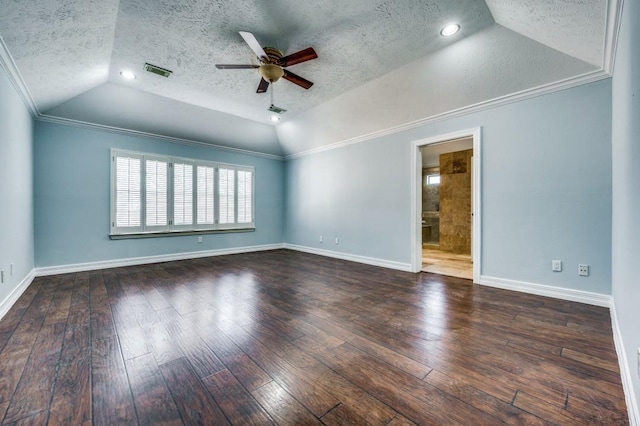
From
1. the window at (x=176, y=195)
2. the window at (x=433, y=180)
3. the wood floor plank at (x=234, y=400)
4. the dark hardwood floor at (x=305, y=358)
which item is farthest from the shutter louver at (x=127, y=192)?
the window at (x=433, y=180)

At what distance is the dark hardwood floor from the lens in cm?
134

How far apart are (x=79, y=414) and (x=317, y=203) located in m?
5.16

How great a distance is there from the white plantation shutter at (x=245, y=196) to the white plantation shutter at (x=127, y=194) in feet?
6.66

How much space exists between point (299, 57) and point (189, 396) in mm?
3045

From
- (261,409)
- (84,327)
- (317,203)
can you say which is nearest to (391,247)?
(317,203)

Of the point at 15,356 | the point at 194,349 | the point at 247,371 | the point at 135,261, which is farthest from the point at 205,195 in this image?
the point at 247,371

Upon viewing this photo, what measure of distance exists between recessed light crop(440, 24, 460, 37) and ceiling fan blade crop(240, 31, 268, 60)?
1.91 meters

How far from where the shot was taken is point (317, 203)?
244 inches

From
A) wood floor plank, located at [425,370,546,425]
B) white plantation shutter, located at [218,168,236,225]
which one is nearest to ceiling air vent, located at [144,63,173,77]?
white plantation shutter, located at [218,168,236,225]

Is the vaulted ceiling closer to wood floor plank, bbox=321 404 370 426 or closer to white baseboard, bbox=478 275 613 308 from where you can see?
white baseboard, bbox=478 275 613 308

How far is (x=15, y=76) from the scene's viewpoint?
2762 millimetres

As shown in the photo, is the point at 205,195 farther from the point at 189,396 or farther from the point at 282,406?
the point at 282,406

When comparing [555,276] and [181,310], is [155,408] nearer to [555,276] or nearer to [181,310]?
[181,310]

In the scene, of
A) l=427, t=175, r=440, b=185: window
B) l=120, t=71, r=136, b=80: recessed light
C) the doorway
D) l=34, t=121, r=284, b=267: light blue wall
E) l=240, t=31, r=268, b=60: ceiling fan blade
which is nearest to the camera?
l=240, t=31, r=268, b=60: ceiling fan blade
